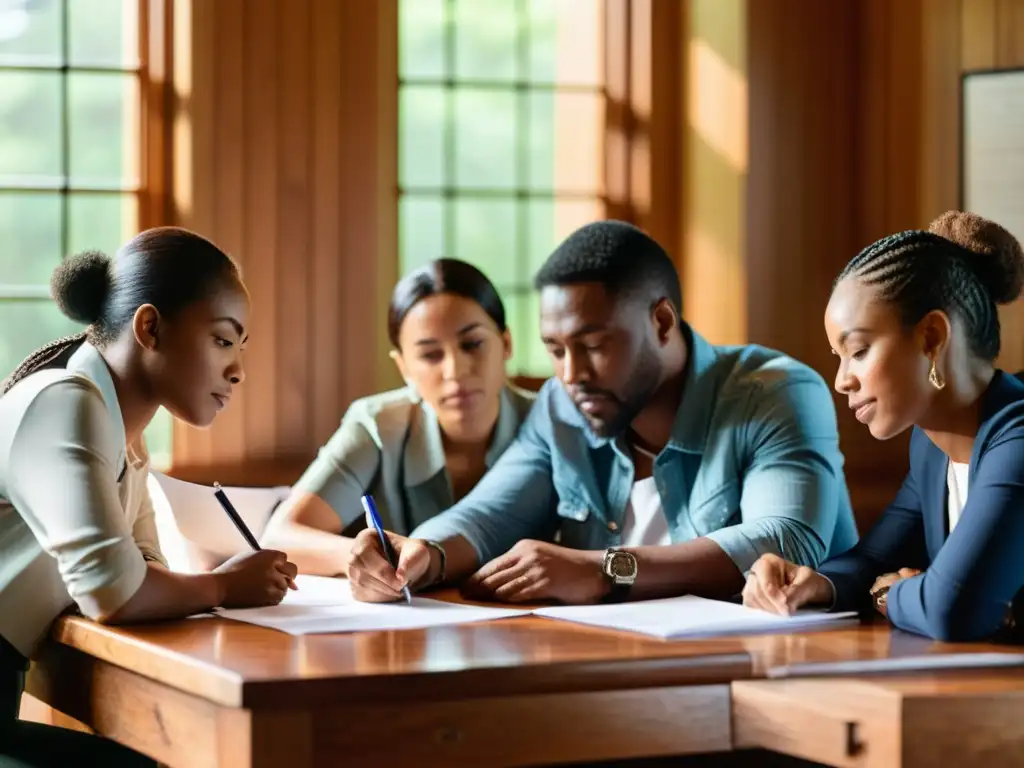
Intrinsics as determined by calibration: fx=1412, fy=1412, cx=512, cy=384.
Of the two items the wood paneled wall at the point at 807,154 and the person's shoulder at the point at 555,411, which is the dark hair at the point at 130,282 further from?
the wood paneled wall at the point at 807,154

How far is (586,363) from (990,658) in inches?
38.3

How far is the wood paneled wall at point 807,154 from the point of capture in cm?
381

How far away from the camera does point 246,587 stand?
1.93 m

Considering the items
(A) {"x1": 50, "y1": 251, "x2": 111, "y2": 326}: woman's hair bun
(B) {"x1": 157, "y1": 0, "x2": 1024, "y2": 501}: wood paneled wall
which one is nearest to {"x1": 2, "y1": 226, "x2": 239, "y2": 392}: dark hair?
(A) {"x1": 50, "y1": 251, "x2": 111, "y2": 326}: woman's hair bun

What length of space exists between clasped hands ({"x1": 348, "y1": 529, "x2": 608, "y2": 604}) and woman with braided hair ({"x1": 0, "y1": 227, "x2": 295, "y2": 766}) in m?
0.12

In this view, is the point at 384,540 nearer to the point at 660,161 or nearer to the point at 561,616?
the point at 561,616

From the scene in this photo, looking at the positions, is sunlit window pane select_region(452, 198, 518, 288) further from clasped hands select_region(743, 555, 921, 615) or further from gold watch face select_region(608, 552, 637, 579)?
clasped hands select_region(743, 555, 921, 615)

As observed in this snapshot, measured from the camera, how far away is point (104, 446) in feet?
5.87

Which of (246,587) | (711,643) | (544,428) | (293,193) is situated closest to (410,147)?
(293,193)

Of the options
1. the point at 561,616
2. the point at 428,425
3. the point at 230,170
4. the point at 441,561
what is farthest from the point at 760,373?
the point at 230,170

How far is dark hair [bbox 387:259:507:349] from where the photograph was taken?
118 inches

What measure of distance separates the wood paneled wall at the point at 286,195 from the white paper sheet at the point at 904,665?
230 cm

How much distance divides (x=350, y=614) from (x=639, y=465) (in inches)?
31.4

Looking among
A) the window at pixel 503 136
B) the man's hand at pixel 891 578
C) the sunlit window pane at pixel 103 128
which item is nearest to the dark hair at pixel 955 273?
the man's hand at pixel 891 578
